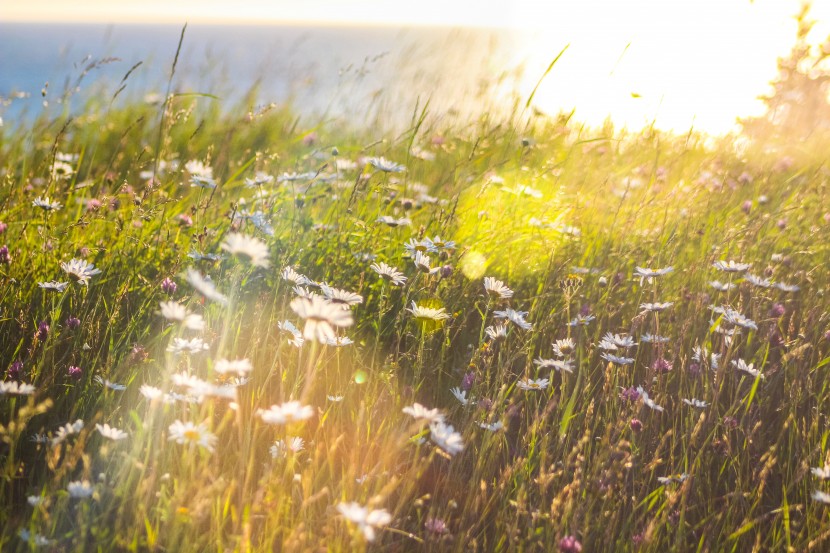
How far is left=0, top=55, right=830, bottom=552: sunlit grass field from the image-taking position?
1.21 metres

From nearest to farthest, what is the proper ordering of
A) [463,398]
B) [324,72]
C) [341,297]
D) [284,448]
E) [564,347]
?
[284,448] → [341,297] → [463,398] → [564,347] → [324,72]

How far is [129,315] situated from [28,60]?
9.99ft

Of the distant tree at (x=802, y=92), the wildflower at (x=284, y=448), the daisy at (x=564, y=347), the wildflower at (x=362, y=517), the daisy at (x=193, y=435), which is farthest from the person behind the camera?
the distant tree at (x=802, y=92)

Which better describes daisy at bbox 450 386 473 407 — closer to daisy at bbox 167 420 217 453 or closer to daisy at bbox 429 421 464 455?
daisy at bbox 429 421 464 455

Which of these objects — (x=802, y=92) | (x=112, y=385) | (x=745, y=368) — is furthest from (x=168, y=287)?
(x=802, y=92)

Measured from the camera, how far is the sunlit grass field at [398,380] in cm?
121

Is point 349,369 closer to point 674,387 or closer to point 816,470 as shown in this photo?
point 674,387

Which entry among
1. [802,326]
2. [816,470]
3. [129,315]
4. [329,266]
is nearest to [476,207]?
[329,266]

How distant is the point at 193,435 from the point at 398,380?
73 centimetres

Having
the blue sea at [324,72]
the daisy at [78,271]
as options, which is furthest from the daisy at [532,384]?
the blue sea at [324,72]

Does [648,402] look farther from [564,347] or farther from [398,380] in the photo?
[398,380]

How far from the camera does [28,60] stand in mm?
4039

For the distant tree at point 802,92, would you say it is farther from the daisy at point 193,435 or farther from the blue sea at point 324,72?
the daisy at point 193,435

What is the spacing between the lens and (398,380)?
181 cm
